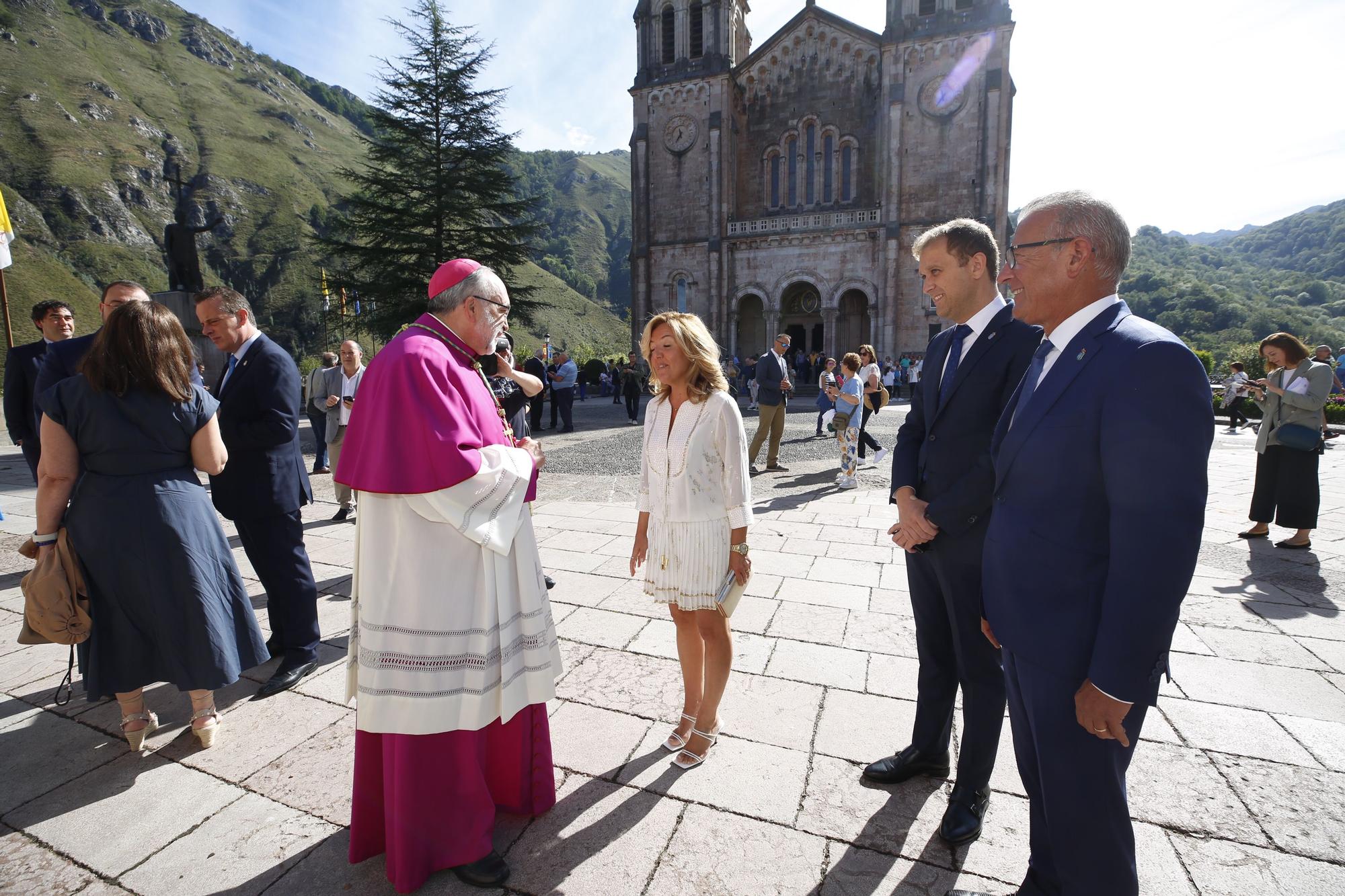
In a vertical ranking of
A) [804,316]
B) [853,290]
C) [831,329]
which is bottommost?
[831,329]

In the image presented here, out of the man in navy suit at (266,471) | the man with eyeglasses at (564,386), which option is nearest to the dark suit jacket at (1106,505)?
the man in navy suit at (266,471)

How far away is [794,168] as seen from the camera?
1114 inches

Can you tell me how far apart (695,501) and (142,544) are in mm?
2201

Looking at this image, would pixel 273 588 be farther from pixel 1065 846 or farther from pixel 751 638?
pixel 1065 846

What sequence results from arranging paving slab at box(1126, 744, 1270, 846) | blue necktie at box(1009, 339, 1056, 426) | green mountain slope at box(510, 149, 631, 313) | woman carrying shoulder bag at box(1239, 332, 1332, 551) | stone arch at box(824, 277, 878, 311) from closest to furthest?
blue necktie at box(1009, 339, 1056, 426) → paving slab at box(1126, 744, 1270, 846) → woman carrying shoulder bag at box(1239, 332, 1332, 551) → stone arch at box(824, 277, 878, 311) → green mountain slope at box(510, 149, 631, 313)

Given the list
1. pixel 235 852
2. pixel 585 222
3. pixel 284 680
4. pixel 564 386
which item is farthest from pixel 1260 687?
pixel 585 222

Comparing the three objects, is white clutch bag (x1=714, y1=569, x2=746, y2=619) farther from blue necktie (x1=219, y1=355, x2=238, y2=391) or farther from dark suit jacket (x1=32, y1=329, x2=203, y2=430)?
dark suit jacket (x1=32, y1=329, x2=203, y2=430)

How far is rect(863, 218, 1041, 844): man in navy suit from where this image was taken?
7.00 feet

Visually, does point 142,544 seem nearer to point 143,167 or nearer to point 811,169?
point 811,169

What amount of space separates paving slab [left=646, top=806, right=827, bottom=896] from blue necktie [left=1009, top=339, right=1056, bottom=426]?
154 cm

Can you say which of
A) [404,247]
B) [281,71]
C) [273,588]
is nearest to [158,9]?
[281,71]

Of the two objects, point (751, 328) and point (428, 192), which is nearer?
point (428, 192)

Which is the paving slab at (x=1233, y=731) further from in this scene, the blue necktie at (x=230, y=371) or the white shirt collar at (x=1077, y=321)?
the blue necktie at (x=230, y=371)

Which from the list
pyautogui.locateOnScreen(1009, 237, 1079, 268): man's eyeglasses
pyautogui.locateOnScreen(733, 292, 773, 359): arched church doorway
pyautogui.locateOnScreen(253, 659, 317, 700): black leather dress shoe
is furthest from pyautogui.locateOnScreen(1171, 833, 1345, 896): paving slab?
pyautogui.locateOnScreen(733, 292, 773, 359): arched church doorway
